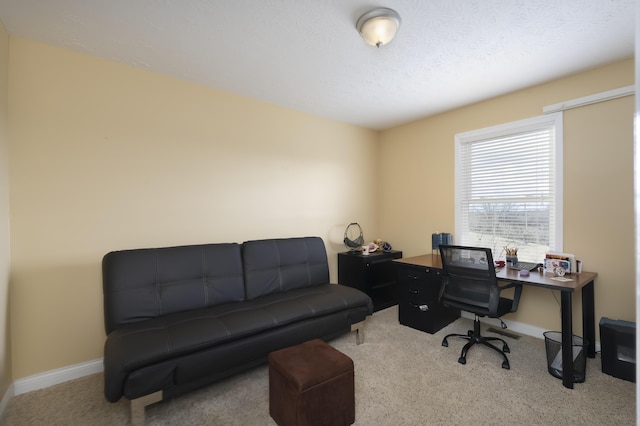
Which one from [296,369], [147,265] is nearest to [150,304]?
[147,265]

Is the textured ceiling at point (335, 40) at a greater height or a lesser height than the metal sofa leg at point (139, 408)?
greater

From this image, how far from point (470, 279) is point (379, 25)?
6.92ft

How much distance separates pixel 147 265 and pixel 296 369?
4.75 ft

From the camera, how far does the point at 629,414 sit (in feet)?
5.62

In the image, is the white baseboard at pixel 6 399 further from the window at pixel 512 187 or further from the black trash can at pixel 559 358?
the window at pixel 512 187

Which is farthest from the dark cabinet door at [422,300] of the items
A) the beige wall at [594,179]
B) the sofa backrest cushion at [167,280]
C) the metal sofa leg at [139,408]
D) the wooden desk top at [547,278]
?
the metal sofa leg at [139,408]

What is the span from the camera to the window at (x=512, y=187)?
108 inches

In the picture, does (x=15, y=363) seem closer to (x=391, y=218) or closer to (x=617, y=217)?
(x=391, y=218)

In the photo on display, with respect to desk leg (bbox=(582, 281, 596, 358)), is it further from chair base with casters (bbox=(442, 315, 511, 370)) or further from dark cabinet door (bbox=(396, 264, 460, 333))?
dark cabinet door (bbox=(396, 264, 460, 333))

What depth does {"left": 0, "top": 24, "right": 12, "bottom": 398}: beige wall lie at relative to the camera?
1.83 m

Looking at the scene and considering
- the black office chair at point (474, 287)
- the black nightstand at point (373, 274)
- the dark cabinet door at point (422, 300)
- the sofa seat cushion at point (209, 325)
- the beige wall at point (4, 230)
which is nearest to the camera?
the sofa seat cushion at point (209, 325)

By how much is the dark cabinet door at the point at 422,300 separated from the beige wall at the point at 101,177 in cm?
158

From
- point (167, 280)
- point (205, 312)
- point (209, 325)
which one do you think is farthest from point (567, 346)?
point (167, 280)

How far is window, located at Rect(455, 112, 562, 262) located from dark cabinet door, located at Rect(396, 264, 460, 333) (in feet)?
2.74
